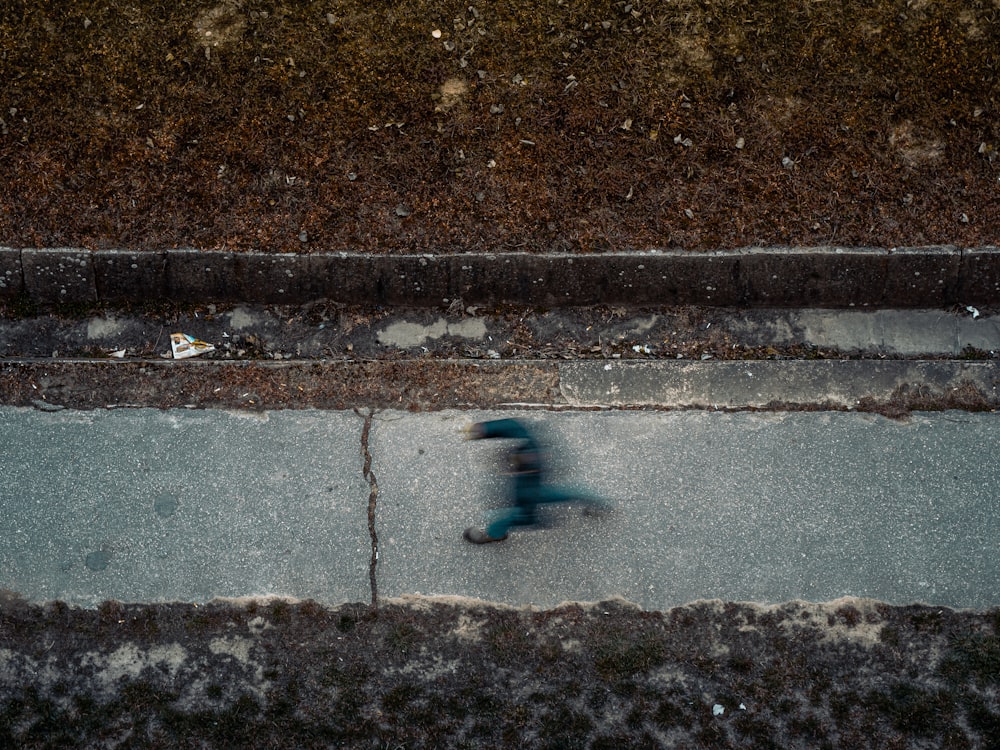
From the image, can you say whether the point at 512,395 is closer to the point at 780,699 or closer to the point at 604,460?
the point at 604,460

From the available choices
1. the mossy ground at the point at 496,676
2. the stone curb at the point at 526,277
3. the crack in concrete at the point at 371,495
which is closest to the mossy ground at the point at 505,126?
the stone curb at the point at 526,277

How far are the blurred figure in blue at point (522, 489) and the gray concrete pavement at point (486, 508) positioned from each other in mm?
66

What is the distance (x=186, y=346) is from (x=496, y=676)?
2.48m

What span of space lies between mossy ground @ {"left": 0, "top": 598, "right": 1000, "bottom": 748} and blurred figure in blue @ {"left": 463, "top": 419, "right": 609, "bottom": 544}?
1.27 feet

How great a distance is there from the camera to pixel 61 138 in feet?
13.1

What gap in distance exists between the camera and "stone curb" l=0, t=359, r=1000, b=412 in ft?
12.9

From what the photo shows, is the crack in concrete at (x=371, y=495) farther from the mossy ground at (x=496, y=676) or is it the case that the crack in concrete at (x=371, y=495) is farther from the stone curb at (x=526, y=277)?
the stone curb at (x=526, y=277)

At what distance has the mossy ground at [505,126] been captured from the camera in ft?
13.0

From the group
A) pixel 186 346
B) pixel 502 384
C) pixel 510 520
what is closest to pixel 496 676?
pixel 510 520

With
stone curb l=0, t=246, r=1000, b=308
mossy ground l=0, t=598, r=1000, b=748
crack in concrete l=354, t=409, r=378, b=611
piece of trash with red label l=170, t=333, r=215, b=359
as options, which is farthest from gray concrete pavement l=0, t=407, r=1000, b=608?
stone curb l=0, t=246, r=1000, b=308

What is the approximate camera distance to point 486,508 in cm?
377

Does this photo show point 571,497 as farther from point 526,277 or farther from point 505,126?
point 505,126

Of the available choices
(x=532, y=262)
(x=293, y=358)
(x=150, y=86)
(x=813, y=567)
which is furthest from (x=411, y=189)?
(x=813, y=567)

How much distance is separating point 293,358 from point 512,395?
1.27 m
